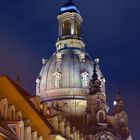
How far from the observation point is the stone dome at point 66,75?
131750 millimetres

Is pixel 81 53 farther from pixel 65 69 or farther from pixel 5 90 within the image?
pixel 5 90

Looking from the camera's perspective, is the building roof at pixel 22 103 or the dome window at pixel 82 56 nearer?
the building roof at pixel 22 103

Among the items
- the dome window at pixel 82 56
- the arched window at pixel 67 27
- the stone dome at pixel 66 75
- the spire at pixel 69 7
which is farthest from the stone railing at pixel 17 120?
the spire at pixel 69 7

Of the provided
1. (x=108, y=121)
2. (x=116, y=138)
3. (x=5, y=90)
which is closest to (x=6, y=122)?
(x=5, y=90)

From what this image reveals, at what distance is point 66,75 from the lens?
135250 mm

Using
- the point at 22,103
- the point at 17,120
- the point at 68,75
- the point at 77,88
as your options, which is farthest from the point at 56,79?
the point at 17,120

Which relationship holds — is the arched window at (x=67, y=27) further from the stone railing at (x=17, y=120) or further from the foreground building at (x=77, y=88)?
the stone railing at (x=17, y=120)

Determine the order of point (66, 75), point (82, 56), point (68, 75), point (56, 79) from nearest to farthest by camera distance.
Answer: point (56, 79) → point (68, 75) → point (66, 75) → point (82, 56)

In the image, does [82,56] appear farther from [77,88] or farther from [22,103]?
[22,103]

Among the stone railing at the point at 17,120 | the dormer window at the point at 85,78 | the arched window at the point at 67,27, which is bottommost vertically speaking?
the stone railing at the point at 17,120

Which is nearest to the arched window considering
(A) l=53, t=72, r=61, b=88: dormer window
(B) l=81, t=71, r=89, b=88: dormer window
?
(A) l=53, t=72, r=61, b=88: dormer window

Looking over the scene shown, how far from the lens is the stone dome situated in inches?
5187

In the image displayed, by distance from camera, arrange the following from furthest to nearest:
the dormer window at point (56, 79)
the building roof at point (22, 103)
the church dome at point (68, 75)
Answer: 1. the dormer window at point (56, 79)
2. the church dome at point (68, 75)
3. the building roof at point (22, 103)

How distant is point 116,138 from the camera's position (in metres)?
119
